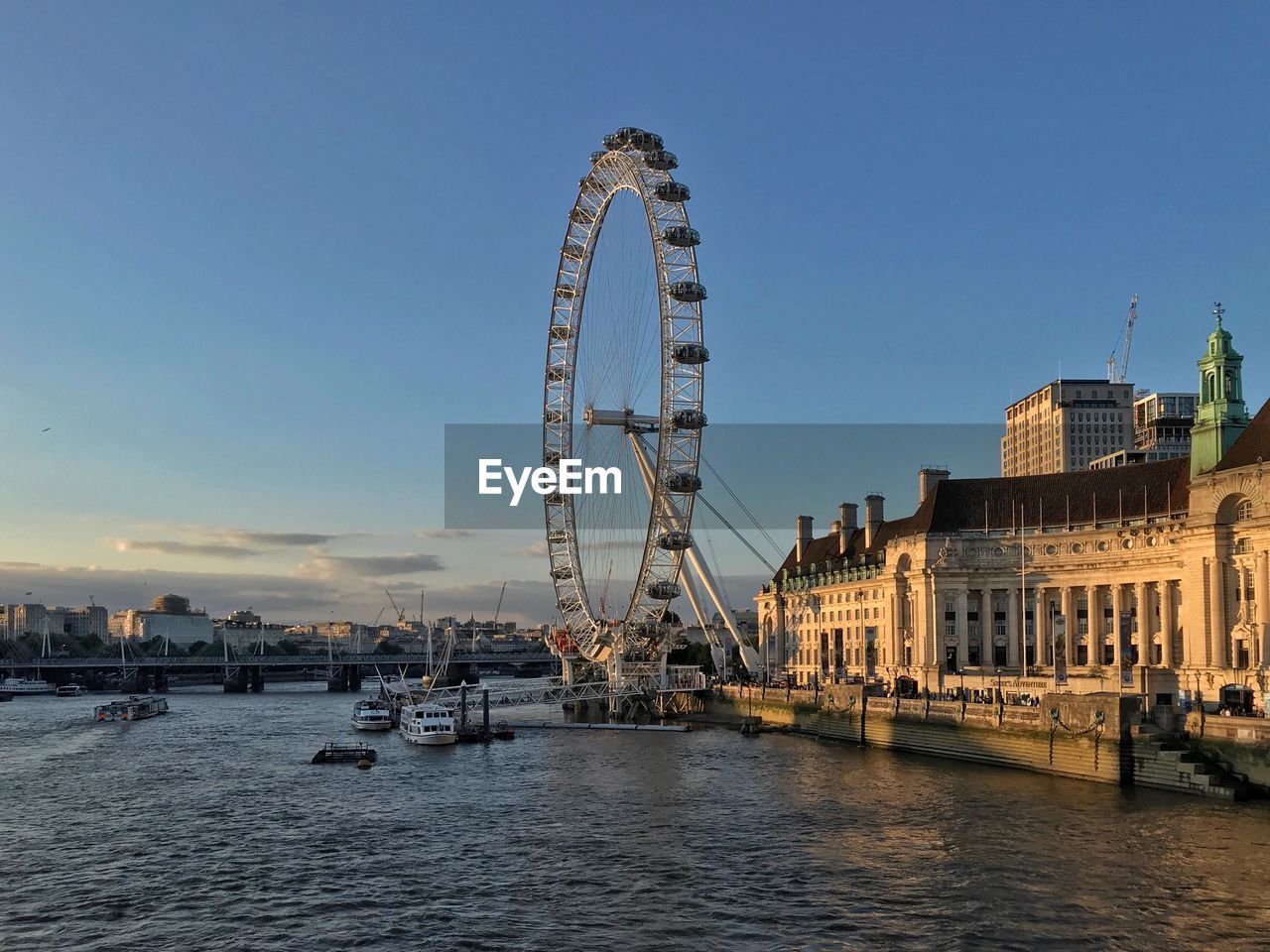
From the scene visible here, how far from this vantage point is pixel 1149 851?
4447 centimetres

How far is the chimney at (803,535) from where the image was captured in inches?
6063

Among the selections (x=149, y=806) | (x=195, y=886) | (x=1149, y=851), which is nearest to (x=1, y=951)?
(x=195, y=886)

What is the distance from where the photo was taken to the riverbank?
188 ft

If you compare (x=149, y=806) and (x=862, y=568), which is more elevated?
(x=862, y=568)

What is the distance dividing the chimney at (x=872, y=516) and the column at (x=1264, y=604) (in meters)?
56.8

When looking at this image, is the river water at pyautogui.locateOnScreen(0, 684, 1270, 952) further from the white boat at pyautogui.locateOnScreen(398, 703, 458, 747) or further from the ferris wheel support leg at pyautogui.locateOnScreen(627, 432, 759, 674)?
the ferris wheel support leg at pyautogui.locateOnScreen(627, 432, 759, 674)

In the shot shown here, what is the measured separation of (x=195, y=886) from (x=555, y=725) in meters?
63.1

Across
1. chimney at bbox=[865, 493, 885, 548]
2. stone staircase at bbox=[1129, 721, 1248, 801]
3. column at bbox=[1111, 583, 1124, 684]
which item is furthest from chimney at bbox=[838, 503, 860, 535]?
stone staircase at bbox=[1129, 721, 1248, 801]

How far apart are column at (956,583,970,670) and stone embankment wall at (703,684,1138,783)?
17.9m

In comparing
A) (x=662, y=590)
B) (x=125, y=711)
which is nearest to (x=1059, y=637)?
(x=662, y=590)

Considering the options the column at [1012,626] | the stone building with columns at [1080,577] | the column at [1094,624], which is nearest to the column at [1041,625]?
the stone building with columns at [1080,577]

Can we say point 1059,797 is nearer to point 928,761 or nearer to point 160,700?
point 928,761

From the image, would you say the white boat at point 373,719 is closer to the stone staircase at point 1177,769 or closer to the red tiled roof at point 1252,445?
the stone staircase at point 1177,769

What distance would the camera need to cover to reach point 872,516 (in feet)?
438
